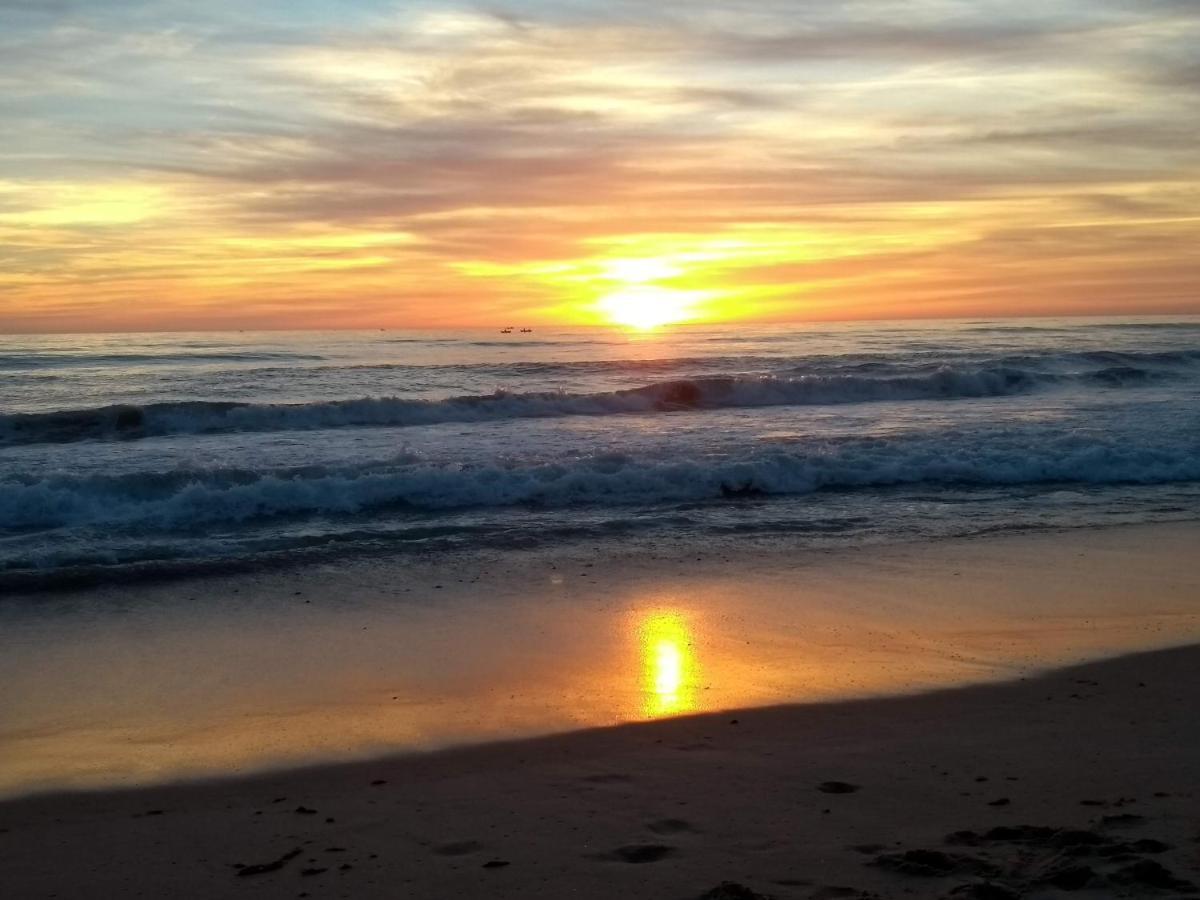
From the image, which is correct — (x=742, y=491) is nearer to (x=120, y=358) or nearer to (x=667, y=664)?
(x=667, y=664)

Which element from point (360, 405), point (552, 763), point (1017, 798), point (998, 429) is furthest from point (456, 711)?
point (360, 405)

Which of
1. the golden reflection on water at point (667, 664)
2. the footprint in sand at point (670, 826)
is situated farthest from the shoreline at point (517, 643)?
the footprint in sand at point (670, 826)

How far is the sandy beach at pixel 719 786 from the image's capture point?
408 centimetres

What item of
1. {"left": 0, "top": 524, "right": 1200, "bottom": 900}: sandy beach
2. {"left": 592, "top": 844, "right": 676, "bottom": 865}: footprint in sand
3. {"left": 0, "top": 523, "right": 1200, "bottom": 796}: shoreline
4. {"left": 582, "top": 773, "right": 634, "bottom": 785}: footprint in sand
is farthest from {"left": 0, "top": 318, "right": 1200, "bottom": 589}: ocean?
{"left": 592, "top": 844, "right": 676, "bottom": 865}: footprint in sand

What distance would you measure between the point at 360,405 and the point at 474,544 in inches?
543

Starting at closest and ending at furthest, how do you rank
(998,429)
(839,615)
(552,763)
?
(552,763) < (839,615) < (998,429)

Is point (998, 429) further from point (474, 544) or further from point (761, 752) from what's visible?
point (761, 752)

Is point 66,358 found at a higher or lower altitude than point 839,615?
higher

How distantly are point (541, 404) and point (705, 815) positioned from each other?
20.8 metres

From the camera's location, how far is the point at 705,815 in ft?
15.2

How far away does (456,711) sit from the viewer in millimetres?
6227

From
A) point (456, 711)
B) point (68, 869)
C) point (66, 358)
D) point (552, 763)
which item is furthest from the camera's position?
point (66, 358)

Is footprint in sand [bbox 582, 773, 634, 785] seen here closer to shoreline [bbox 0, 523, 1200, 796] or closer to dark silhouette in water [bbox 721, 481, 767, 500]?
shoreline [bbox 0, 523, 1200, 796]

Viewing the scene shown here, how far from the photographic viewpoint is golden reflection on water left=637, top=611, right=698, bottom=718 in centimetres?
630
